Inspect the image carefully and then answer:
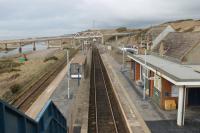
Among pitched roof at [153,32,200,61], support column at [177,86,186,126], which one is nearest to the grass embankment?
support column at [177,86,186,126]

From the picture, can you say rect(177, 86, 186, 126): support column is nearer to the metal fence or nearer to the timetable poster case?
the timetable poster case

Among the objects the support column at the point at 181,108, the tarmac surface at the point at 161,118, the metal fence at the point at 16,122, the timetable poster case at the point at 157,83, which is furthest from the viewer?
the timetable poster case at the point at 157,83

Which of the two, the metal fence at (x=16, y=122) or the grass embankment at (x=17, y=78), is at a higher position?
the metal fence at (x=16, y=122)

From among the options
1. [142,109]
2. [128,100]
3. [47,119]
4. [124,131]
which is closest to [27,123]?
[47,119]

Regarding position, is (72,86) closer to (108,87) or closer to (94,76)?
(108,87)

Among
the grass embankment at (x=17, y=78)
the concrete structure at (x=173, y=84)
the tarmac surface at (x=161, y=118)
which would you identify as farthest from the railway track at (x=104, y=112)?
the grass embankment at (x=17, y=78)

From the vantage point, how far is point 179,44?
27.9 meters

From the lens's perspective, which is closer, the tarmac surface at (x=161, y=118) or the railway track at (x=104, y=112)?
the tarmac surface at (x=161, y=118)

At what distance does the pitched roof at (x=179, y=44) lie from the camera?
25.1 meters

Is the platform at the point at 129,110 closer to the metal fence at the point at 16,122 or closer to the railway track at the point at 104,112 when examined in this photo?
the railway track at the point at 104,112

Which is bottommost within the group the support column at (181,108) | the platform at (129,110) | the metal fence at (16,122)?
the platform at (129,110)

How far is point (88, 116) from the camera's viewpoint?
68.2 ft

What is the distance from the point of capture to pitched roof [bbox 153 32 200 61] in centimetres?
2514

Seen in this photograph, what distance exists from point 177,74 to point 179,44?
975 centimetres
